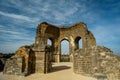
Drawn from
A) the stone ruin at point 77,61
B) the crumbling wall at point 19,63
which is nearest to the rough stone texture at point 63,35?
the stone ruin at point 77,61

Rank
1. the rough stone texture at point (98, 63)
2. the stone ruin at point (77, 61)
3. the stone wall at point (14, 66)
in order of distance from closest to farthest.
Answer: the rough stone texture at point (98, 63), the stone ruin at point (77, 61), the stone wall at point (14, 66)

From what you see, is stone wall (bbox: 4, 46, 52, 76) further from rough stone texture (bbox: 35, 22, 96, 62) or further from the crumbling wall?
rough stone texture (bbox: 35, 22, 96, 62)

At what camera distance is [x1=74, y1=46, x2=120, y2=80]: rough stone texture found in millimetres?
6770

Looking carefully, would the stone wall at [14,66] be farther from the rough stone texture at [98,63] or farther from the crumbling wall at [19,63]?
the rough stone texture at [98,63]

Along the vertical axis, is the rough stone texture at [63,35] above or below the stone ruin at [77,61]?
above

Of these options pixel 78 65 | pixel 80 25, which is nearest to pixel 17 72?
pixel 78 65

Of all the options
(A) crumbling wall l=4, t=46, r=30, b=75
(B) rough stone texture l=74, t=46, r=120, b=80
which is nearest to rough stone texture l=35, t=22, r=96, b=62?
(A) crumbling wall l=4, t=46, r=30, b=75

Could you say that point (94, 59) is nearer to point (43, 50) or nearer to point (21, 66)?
point (43, 50)

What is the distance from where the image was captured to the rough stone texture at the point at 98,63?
677cm

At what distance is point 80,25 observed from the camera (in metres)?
18.9

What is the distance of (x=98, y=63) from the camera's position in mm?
7375

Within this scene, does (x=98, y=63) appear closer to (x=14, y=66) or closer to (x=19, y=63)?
(x=19, y=63)

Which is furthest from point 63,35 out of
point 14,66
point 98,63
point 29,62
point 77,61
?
point 98,63

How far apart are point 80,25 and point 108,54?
39.9 ft
